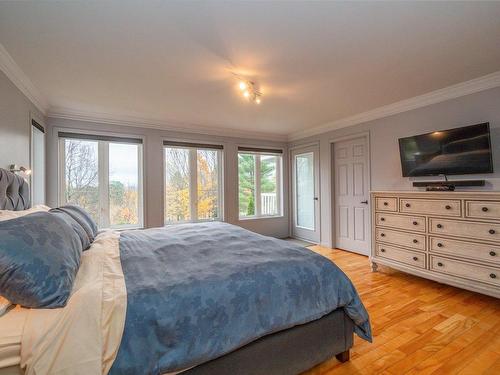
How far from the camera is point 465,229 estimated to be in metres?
2.51

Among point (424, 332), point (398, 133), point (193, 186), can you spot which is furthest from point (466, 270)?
point (193, 186)

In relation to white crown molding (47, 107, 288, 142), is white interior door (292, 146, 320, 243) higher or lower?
lower

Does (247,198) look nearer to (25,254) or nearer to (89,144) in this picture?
(89,144)

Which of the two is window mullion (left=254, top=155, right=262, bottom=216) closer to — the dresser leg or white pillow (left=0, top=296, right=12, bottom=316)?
the dresser leg

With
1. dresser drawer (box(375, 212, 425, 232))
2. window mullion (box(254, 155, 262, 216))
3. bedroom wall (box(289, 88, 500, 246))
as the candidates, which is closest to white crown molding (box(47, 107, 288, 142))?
window mullion (box(254, 155, 262, 216))

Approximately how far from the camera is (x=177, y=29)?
1.78 meters

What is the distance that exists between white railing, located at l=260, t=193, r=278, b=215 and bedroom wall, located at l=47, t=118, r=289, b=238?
20cm

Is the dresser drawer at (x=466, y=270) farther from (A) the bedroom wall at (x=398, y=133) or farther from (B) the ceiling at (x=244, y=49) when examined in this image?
(B) the ceiling at (x=244, y=49)

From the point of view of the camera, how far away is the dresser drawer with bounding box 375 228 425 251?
2893mm

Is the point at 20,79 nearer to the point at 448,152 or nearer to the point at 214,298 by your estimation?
the point at 214,298

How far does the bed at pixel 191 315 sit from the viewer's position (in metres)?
0.98

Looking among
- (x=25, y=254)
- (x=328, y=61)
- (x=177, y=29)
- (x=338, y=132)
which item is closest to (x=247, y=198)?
(x=338, y=132)

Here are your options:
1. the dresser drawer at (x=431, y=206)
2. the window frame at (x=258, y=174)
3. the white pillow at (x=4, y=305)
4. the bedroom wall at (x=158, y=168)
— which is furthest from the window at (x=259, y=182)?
the white pillow at (x=4, y=305)

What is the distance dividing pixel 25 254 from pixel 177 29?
1.67 metres
